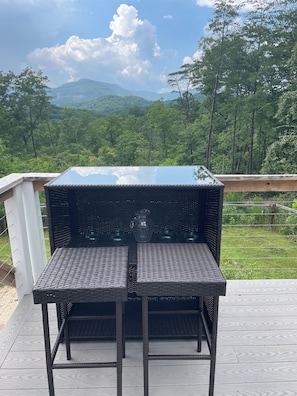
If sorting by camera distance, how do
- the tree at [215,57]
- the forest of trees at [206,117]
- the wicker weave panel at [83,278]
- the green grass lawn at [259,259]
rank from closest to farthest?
the wicker weave panel at [83,278]
the green grass lawn at [259,259]
the forest of trees at [206,117]
the tree at [215,57]

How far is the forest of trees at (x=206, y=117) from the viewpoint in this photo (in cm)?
1379

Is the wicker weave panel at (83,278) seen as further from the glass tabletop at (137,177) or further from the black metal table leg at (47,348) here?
the glass tabletop at (137,177)

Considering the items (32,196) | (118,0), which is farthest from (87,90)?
(32,196)

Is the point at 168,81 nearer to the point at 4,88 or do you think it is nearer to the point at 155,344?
the point at 4,88

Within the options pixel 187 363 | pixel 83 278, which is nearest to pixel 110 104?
pixel 187 363

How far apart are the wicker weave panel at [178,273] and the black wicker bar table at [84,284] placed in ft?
0.31

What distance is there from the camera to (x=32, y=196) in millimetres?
2291

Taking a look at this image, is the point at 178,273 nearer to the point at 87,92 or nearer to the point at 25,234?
the point at 25,234

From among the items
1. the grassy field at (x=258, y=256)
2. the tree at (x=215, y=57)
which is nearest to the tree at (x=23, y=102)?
the tree at (x=215, y=57)

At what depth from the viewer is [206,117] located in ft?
57.2

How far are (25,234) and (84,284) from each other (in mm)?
1197

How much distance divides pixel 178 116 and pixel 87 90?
29.0 ft

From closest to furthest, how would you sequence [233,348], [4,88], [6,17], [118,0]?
[233,348]
[118,0]
[4,88]
[6,17]

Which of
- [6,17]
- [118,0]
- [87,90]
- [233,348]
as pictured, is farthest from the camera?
[87,90]
